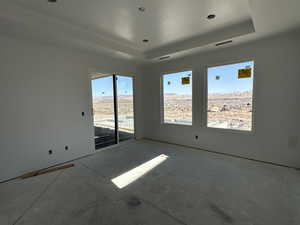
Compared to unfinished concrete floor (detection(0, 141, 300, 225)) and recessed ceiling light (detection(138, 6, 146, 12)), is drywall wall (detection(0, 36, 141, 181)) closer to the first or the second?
unfinished concrete floor (detection(0, 141, 300, 225))

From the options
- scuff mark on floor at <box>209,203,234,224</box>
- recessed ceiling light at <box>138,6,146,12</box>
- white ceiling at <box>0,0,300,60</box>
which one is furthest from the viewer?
recessed ceiling light at <box>138,6,146,12</box>

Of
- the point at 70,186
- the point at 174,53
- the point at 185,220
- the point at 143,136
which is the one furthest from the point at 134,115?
the point at 185,220

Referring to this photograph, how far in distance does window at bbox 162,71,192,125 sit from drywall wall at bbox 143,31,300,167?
269 millimetres

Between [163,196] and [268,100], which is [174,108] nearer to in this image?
[268,100]

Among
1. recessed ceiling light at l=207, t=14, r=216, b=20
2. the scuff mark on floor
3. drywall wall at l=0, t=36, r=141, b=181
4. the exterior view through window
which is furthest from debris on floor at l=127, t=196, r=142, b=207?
recessed ceiling light at l=207, t=14, r=216, b=20

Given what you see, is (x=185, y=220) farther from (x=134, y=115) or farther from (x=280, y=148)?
(x=134, y=115)

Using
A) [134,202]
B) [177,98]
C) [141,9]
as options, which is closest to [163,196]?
[134,202]

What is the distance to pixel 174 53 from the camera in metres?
Result: 3.70

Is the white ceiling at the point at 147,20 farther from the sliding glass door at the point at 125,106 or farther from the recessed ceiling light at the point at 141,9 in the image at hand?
the sliding glass door at the point at 125,106

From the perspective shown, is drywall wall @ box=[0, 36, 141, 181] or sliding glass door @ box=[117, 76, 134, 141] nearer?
drywall wall @ box=[0, 36, 141, 181]

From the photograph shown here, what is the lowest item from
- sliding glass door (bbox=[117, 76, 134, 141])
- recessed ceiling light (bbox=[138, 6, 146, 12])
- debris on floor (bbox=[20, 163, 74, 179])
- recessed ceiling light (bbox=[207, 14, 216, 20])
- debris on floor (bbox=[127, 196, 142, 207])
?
debris on floor (bbox=[127, 196, 142, 207])

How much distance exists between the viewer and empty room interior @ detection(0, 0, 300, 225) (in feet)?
6.30

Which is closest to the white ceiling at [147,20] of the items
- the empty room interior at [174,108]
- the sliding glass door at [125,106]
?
the empty room interior at [174,108]

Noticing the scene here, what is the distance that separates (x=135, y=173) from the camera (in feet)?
9.06
